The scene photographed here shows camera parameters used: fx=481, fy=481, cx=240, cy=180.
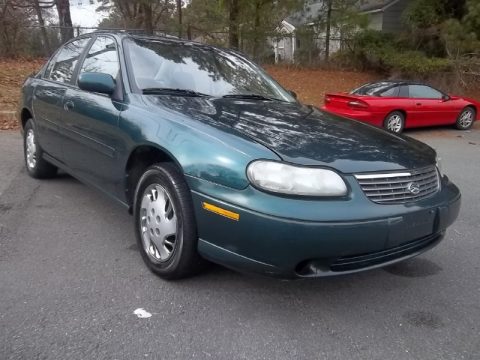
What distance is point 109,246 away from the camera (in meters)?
3.66

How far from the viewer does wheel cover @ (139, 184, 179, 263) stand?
2990mm

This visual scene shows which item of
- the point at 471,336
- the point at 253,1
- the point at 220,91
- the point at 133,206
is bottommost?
the point at 471,336

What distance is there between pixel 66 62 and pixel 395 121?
7921mm

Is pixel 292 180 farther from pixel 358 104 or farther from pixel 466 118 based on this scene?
pixel 466 118

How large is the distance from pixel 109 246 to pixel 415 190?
2.23 m

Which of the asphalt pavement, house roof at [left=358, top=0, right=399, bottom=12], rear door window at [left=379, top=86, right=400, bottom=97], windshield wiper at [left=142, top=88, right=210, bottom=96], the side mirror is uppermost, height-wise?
house roof at [left=358, top=0, right=399, bottom=12]

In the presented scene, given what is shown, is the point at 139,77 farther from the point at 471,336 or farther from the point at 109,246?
the point at 471,336

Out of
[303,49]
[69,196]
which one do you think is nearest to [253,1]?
[303,49]

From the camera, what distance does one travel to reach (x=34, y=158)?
525cm

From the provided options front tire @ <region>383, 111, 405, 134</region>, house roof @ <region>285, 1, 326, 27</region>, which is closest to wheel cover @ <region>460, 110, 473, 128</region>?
front tire @ <region>383, 111, 405, 134</region>

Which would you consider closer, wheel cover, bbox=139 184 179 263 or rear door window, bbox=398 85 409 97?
wheel cover, bbox=139 184 179 263

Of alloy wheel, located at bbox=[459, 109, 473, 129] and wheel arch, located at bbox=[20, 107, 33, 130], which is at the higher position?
wheel arch, located at bbox=[20, 107, 33, 130]

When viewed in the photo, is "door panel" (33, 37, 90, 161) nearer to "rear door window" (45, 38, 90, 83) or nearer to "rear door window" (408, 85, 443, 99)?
"rear door window" (45, 38, 90, 83)

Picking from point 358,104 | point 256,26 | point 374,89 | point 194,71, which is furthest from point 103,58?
point 256,26
